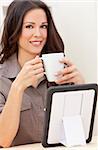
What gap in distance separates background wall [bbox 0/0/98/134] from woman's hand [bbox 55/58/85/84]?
70 centimetres

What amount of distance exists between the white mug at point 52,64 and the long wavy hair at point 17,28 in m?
0.34

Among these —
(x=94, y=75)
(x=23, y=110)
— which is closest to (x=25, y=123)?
(x=23, y=110)

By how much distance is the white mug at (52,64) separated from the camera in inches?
34.6

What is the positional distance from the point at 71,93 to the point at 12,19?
0.50m

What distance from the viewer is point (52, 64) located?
891 millimetres

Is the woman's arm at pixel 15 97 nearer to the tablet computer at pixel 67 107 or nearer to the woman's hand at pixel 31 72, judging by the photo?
the woman's hand at pixel 31 72

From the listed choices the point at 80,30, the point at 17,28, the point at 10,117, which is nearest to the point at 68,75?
the point at 10,117

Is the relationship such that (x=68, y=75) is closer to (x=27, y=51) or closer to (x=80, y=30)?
(x=27, y=51)

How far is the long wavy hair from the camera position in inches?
47.1

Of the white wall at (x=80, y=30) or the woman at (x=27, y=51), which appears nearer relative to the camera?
the woman at (x=27, y=51)

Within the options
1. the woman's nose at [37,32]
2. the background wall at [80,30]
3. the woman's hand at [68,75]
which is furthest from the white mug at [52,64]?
the background wall at [80,30]

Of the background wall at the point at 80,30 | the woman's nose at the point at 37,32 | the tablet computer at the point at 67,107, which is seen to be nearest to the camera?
the tablet computer at the point at 67,107

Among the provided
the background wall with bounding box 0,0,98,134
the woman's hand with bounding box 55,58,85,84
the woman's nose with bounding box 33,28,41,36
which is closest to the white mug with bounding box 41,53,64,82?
the woman's hand with bounding box 55,58,85,84

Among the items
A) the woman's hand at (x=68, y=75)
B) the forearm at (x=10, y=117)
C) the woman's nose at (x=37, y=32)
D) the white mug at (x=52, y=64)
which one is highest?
the woman's nose at (x=37, y=32)
